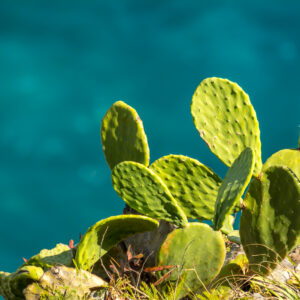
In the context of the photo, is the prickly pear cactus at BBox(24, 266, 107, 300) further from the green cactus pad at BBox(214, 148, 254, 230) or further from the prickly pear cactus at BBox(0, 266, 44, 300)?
the green cactus pad at BBox(214, 148, 254, 230)

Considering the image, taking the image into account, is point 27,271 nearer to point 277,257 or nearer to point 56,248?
point 56,248

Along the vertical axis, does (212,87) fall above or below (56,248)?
above

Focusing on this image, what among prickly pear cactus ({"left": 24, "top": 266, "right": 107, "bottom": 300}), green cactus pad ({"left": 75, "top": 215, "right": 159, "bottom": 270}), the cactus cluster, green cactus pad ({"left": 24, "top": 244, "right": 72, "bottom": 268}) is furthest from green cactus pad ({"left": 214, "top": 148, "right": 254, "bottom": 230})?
green cactus pad ({"left": 24, "top": 244, "right": 72, "bottom": 268})

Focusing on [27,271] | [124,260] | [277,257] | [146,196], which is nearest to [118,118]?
[146,196]

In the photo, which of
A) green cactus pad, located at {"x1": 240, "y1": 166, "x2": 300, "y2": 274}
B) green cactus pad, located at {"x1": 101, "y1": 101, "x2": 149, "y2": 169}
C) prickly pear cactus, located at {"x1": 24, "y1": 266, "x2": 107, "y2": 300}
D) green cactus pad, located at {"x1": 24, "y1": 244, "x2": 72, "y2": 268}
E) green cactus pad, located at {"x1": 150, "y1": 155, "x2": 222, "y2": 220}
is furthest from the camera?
green cactus pad, located at {"x1": 24, "y1": 244, "x2": 72, "y2": 268}

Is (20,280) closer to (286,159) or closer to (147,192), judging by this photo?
(147,192)

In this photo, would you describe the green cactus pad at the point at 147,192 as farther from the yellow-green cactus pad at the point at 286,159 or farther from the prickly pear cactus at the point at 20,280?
the prickly pear cactus at the point at 20,280
